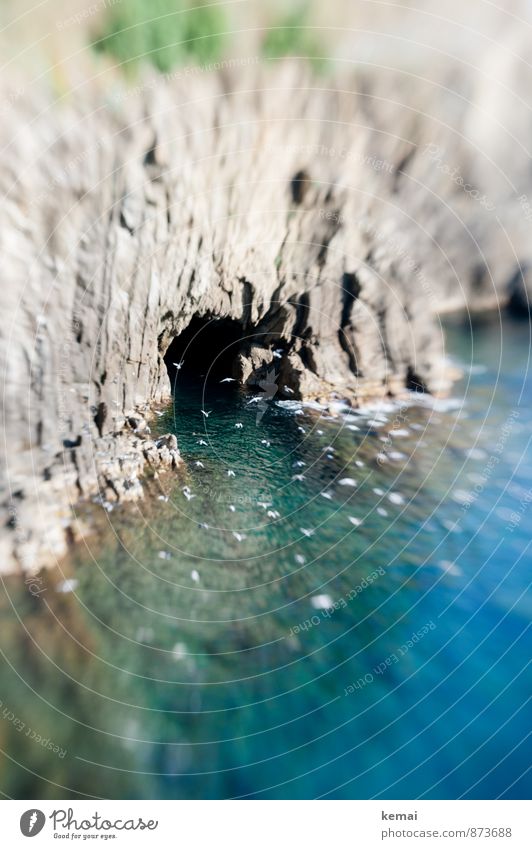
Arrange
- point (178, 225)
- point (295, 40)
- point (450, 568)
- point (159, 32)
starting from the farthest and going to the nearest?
point (178, 225) < point (450, 568) < point (295, 40) < point (159, 32)

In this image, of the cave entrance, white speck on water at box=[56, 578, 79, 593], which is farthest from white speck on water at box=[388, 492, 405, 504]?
the cave entrance

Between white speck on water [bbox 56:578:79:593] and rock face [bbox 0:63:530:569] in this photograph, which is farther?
white speck on water [bbox 56:578:79:593]

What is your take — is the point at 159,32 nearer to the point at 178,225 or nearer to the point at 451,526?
the point at 178,225

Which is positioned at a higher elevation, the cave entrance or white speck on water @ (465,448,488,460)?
the cave entrance

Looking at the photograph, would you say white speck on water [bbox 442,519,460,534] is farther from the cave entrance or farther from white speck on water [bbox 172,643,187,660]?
the cave entrance

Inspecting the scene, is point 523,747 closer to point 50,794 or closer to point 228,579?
point 228,579

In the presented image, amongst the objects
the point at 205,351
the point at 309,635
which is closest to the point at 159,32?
the point at 309,635
